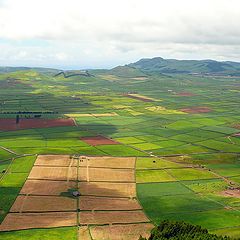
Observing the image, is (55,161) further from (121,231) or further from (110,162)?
(121,231)

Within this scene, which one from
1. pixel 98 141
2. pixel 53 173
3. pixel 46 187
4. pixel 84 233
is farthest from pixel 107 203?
pixel 98 141

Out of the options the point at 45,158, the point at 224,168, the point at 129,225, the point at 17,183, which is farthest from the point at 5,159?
the point at 224,168

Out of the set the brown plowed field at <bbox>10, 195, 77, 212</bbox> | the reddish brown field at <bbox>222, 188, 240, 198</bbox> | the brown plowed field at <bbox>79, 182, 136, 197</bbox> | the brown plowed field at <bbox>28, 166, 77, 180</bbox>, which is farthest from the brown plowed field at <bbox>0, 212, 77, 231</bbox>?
the reddish brown field at <bbox>222, 188, 240, 198</bbox>

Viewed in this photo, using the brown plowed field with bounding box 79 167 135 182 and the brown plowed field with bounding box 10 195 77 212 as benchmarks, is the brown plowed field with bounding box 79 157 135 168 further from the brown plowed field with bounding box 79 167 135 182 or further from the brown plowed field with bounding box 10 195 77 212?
the brown plowed field with bounding box 10 195 77 212

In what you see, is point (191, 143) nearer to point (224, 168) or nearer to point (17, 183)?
point (224, 168)

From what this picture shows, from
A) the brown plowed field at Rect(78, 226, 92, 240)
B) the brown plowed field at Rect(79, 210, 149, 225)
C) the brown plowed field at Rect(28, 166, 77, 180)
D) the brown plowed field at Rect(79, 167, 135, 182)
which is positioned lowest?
the brown plowed field at Rect(79, 167, 135, 182)

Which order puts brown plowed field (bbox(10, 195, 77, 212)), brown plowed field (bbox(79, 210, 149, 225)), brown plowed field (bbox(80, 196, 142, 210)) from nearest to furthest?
brown plowed field (bbox(79, 210, 149, 225)) < brown plowed field (bbox(10, 195, 77, 212)) < brown plowed field (bbox(80, 196, 142, 210))

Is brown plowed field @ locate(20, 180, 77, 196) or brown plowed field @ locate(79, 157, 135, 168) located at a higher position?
brown plowed field @ locate(20, 180, 77, 196)

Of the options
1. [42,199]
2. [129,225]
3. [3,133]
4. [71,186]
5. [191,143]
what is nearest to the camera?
[129,225]
